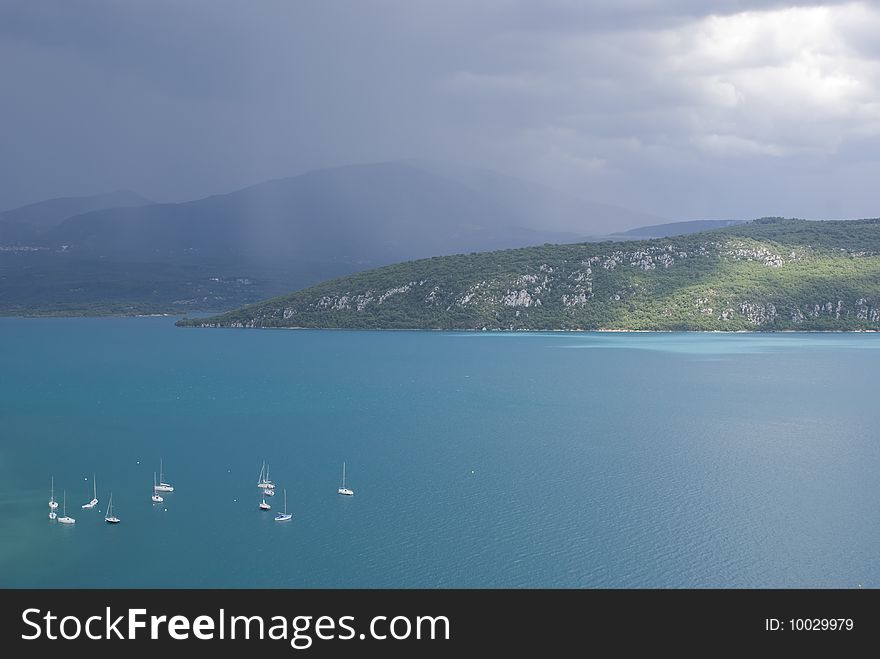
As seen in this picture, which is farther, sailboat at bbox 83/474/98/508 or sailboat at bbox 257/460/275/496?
sailboat at bbox 257/460/275/496

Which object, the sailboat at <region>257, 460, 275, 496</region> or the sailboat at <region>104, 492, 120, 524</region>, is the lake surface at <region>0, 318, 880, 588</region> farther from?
the sailboat at <region>257, 460, 275, 496</region>

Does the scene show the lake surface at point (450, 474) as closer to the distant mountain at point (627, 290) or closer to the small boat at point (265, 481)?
the small boat at point (265, 481)

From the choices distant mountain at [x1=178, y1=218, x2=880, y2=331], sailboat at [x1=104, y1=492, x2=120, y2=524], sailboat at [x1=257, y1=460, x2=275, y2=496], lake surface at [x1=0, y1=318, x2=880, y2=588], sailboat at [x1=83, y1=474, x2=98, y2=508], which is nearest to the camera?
lake surface at [x1=0, y1=318, x2=880, y2=588]

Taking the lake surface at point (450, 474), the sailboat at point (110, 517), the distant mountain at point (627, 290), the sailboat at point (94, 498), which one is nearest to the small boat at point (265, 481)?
the lake surface at point (450, 474)

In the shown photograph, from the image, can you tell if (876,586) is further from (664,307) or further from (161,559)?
(664,307)

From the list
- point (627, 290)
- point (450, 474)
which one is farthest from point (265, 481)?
point (627, 290)

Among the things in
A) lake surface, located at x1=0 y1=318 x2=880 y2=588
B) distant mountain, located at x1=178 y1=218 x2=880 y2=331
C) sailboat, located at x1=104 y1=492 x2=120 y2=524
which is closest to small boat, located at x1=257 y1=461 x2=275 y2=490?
lake surface, located at x1=0 y1=318 x2=880 y2=588

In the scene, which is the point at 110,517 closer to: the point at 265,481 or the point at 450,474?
the point at 265,481
